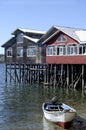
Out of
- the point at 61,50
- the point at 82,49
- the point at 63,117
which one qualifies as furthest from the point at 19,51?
the point at 63,117

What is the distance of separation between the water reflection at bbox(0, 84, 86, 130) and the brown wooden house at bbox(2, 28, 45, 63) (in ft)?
17.9

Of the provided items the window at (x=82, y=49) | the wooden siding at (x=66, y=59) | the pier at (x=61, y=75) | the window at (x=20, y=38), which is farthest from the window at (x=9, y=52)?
the window at (x=82, y=49)

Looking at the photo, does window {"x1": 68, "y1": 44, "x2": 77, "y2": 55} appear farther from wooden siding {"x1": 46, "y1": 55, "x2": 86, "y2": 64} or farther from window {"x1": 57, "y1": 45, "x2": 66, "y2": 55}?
window {"x1": 57, "y1": 45, "x2": 66, "y2": 55}

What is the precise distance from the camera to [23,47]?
51719 mm

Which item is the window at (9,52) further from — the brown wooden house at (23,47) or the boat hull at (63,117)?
the boat hull at (63,117)

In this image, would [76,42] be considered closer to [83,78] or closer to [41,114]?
[83,78]

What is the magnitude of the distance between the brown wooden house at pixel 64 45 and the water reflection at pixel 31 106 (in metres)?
3.38

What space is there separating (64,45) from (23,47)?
953 centimetres

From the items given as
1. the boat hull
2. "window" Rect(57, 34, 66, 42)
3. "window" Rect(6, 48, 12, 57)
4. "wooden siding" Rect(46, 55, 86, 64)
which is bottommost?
the boat hull

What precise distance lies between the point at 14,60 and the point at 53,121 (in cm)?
3064

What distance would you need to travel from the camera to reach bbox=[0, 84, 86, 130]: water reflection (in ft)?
76.1

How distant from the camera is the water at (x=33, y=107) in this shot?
2306cm

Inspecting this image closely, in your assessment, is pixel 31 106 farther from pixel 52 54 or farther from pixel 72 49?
pixel 52 54

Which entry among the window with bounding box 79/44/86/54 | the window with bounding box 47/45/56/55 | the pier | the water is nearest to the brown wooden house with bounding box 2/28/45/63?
the pier
